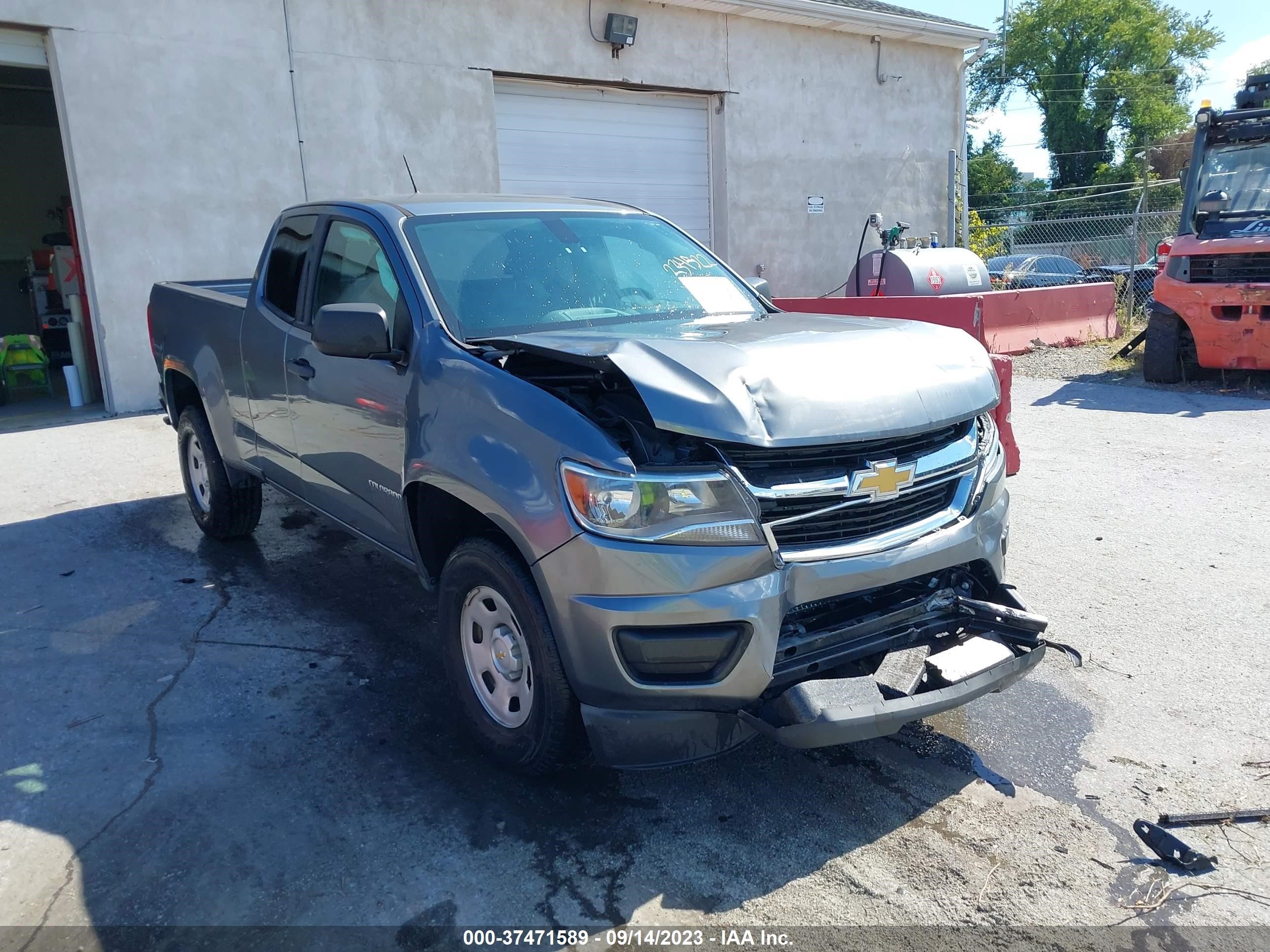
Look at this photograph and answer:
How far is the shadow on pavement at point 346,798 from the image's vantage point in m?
2.74

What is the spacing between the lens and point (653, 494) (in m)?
2.73

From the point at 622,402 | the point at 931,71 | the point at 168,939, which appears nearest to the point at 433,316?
the point at 622,402

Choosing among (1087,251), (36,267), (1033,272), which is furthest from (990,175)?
(36,267)

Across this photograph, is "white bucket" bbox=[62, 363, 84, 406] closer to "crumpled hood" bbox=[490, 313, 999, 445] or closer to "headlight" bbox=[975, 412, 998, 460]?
"crumpled hood" bbox=[490, 313, 999, 445]

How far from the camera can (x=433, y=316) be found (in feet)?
11.8

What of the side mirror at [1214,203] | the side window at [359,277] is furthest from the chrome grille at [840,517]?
the side mirror at [1214,203]

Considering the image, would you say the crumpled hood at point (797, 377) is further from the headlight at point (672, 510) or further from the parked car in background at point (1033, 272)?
the parked car in background at point (1033, 272)

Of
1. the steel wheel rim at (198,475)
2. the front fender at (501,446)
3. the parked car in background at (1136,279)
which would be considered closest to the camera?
the front fender at (501,446)

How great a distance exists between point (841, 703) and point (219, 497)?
14.4 feet

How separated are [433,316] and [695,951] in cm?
232

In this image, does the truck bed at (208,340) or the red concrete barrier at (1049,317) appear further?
the red concrete barrier at (1049,317)

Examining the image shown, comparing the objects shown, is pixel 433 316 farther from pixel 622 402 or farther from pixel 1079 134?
pixel 1079 134

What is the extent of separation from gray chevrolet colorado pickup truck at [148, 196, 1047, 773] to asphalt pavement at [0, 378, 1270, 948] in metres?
0.36

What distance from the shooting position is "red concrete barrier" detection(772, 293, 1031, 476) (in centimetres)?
545
